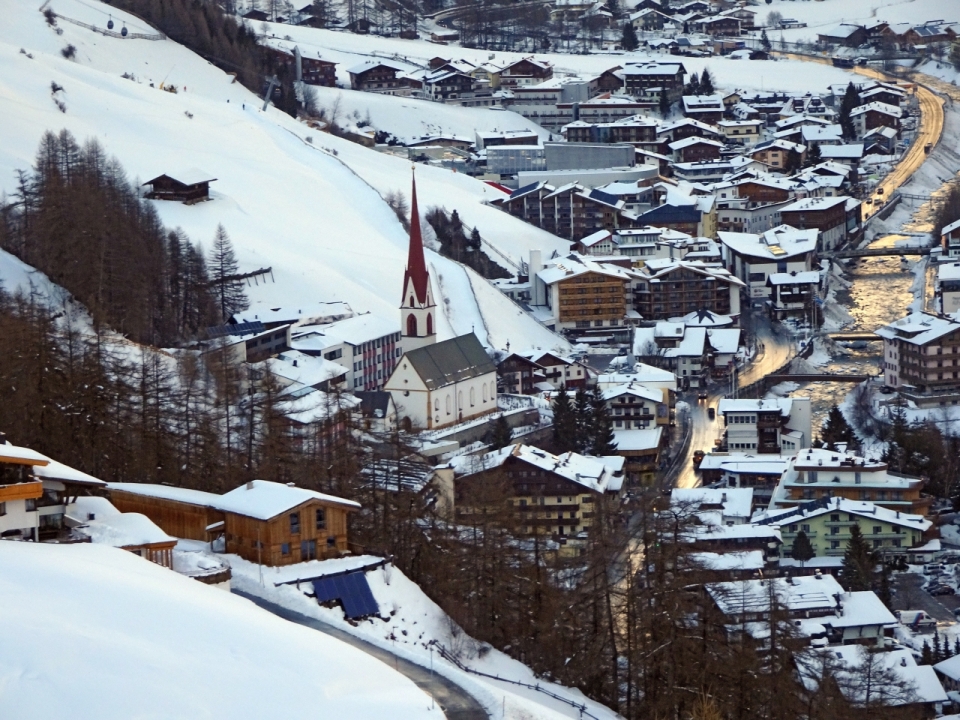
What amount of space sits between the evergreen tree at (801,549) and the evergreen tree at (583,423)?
4.16m

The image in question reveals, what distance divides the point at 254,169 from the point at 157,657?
25.7 meters

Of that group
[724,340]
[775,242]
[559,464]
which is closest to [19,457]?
[559,464]

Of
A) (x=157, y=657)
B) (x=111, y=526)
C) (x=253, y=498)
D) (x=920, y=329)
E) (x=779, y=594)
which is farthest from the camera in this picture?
(x=920, y=329)

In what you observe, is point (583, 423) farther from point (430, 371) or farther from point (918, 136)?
point (918, 136)

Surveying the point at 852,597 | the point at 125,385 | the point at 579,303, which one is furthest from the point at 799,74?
the point at 125,385

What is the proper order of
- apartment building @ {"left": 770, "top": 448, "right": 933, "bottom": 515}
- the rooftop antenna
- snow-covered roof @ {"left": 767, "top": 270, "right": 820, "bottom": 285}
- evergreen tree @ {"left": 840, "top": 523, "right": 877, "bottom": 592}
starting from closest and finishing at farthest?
evergreen tree @ {"left": 840, "top": 523, "right": 877, "bottom": 592}
apartment building @ {"left": 770, "top": 448, "right": 933, "bottom": 515}
snow-covered roof @ {"left": 767, "top": 270, "right": 820, "bottom": 285}
the rooftop antenna

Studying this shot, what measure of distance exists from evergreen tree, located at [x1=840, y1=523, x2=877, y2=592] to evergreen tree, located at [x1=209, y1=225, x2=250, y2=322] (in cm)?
904

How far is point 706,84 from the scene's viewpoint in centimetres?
5500

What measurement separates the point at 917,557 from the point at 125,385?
34.0 feet

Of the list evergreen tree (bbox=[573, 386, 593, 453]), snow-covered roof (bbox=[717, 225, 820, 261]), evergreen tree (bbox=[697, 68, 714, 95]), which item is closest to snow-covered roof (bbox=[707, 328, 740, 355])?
snow-covered roof (bbox=[717, 225, 820, 261])

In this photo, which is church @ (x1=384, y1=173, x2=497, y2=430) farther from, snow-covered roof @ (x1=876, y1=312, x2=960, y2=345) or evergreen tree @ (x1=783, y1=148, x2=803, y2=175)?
evergreen tree @ (x1=783, y1=148, x2=803, y2=175)

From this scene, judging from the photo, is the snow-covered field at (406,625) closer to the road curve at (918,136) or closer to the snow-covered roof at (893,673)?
the snow-covered roof at (893,673)

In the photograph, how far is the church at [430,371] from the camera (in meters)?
25.2

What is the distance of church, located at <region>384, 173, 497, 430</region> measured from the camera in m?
25.2
